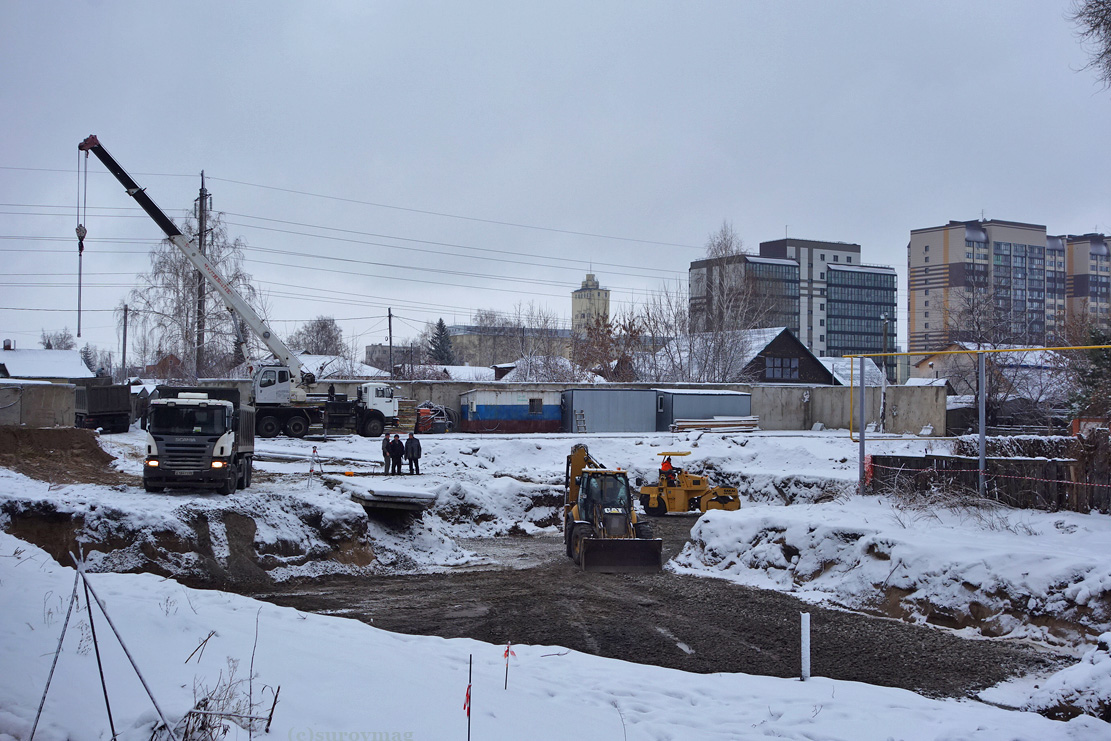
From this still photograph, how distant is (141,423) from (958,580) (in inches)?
1713

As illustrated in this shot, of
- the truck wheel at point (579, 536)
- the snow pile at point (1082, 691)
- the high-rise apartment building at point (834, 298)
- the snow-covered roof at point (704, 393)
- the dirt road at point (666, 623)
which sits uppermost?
the high-rise apartment building at point (834, 298)

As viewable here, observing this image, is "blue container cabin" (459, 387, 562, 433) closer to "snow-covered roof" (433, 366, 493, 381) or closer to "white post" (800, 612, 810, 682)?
"white post" (800, 612, 810, 682)

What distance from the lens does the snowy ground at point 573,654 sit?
265 inches

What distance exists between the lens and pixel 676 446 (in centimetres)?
3444

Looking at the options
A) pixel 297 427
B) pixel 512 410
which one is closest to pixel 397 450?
pixel 297 427

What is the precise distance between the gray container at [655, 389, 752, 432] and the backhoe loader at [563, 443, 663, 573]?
26207 millimetres

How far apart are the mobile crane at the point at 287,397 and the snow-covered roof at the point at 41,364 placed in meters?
22.6

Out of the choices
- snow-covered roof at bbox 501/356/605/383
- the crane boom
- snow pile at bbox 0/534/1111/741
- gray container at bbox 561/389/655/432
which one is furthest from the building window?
snow pile at bbox 0/534/1111/741

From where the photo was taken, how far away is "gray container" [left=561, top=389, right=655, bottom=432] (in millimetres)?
44062

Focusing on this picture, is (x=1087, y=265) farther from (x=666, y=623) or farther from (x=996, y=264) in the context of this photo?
(x=666, y=623)

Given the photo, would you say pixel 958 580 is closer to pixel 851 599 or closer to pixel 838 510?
pixel 851 599

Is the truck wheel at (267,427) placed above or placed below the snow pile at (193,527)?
above

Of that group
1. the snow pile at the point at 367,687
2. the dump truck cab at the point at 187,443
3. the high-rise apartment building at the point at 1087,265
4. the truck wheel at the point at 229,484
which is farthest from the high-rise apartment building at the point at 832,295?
the snow pile at the point at 367,687

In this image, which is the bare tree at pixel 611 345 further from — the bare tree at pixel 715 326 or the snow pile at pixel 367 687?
the snow pile at pixel 367 687
